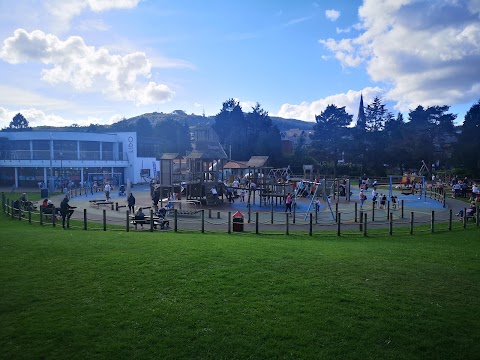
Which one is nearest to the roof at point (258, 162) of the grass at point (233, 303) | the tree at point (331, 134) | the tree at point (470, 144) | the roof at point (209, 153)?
the roof at point (209, 153)

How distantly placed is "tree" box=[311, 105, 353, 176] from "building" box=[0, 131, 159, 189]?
33.0 metres

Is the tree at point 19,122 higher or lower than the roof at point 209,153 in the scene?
higher

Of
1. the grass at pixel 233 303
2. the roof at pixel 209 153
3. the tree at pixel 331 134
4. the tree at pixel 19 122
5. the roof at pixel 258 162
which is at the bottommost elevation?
the grass at pixel 233 303

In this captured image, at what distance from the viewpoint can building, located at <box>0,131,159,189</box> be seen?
181 ft

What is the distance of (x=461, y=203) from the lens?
31.8 metres

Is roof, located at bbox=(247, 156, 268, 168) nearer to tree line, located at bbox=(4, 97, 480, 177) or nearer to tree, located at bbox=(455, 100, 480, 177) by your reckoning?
tree line, located at bbox=(4, 97, 480, 177)

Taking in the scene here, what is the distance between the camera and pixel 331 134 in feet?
242

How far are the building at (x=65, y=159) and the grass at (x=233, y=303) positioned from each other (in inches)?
1791

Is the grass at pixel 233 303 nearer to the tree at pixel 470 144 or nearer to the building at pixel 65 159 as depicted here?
the building at pixel 65 159

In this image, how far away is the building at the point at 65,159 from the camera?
55094mm

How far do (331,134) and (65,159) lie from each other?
47.7 meters

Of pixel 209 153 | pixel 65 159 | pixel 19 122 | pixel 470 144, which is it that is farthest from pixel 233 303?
pixel 19 122

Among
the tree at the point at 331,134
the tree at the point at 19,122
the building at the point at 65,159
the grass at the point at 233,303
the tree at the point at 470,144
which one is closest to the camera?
the grass at the point at 233,303

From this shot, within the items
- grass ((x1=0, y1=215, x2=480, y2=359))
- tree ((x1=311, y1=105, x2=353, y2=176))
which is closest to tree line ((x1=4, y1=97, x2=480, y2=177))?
tree ((x1=311, y1=105, x2=353, y2=176))
